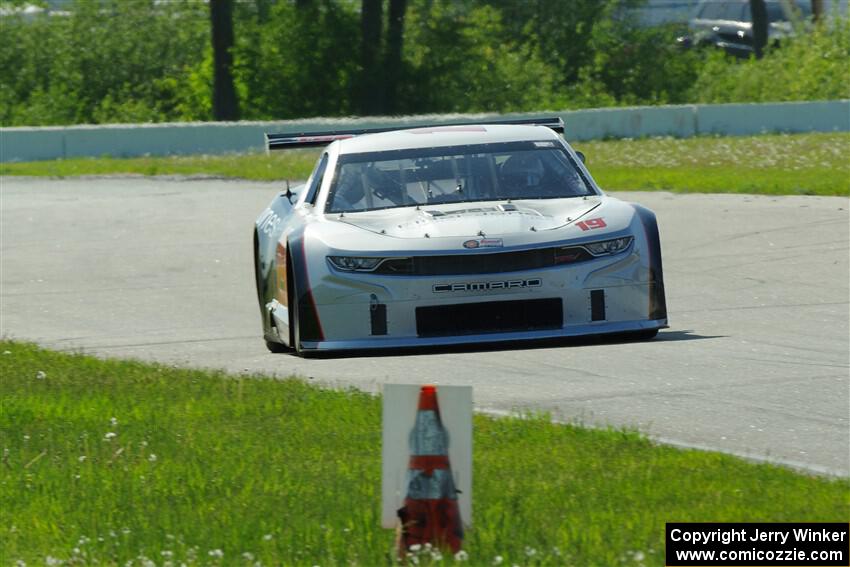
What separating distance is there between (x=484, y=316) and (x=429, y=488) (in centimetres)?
413

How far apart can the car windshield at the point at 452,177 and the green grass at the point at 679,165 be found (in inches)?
404

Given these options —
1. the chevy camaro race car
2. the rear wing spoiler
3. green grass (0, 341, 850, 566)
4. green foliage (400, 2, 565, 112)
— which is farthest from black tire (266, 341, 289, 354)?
green foliage (400, 2, 565, 112)

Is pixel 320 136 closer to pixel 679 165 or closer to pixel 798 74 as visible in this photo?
pixel 679 165

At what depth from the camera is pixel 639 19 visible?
45969mm

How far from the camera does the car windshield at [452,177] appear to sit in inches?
405

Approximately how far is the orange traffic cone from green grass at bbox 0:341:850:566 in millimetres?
105

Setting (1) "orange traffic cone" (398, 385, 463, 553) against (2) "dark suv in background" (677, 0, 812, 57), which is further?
(2) "dark suv in background" (677, 0, 812, 57)

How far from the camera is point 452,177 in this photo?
10.4 meters

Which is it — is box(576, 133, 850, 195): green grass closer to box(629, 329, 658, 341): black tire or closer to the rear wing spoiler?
the rear wing spoiler

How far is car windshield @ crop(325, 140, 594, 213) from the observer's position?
33.8 ft

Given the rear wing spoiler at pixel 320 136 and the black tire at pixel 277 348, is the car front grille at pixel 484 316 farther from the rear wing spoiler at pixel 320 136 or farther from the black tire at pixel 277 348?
the rear wing spoiler at pixel 320 136

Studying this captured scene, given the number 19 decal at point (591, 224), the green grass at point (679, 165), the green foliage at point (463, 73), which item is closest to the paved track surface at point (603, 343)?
the number 19 decal at point (591, 224)

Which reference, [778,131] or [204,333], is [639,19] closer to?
[778,131]

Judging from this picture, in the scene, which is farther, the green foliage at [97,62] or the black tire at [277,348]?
the green foliage at [97,62]
